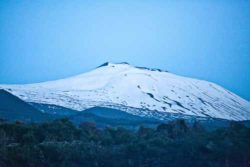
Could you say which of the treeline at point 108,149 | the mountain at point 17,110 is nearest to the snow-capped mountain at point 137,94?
the mountain at point 17,110

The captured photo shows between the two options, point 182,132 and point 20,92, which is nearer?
point 182,132

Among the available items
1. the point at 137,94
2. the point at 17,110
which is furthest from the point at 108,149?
the point at 137,94

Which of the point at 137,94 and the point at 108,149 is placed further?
the point at 137,94

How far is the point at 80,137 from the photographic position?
717 inches

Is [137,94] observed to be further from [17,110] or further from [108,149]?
[108,149]

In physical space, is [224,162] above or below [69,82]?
below

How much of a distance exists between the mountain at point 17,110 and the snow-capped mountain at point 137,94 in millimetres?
1245

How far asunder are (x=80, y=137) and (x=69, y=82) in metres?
35.3

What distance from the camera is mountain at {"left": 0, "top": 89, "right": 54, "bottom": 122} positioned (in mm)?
33625

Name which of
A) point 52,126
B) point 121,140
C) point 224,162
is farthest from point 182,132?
point 52,126

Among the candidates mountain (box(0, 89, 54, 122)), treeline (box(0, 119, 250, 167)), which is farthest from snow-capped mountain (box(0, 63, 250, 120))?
treeline (box(0, 119, 250, 167))

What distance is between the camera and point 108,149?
15.2m

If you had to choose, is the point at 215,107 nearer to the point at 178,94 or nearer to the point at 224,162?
the point at 178,94

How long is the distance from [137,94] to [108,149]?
1267 inches
